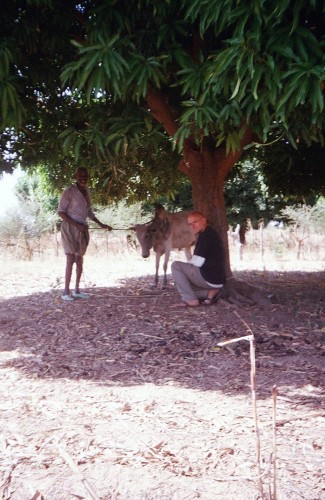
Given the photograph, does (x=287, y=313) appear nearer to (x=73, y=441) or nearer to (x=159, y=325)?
(x=159, y=325)

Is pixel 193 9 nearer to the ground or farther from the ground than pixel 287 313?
farther from the ground

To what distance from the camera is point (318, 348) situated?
5.55 metres

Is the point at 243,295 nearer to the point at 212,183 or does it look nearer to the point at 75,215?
the point at 212,183

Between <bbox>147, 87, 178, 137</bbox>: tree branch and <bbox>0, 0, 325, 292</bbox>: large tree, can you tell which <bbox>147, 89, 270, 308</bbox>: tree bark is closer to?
<bbox>0, 0, 325, 292</bbox>: large tree

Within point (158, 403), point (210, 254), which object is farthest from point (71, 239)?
point (158, 403)

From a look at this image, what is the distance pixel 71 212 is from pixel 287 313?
3.70 meters

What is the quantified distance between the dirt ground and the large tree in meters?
2.17

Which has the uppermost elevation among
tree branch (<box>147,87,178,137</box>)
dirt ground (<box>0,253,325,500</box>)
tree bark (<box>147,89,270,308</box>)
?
tree branch (<box>147,87,178,137</box>)

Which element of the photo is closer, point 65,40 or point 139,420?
point 139,420

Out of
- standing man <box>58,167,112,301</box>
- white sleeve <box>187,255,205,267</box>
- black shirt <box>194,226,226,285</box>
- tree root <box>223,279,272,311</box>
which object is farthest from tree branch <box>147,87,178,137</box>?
tree root <box>223,279,272,311</box>

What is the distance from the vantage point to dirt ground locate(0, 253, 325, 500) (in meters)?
2.79

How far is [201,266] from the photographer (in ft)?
24.2

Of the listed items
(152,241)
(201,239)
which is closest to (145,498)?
(201,239)

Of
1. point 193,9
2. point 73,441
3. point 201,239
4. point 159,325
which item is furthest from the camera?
point 201,239
